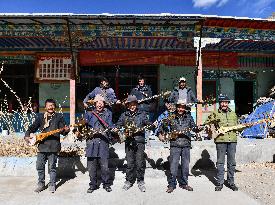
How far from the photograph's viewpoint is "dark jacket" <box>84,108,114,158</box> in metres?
6.06

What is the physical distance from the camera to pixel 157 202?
18.4 feet

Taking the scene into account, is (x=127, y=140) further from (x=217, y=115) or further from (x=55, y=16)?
(x=55, y=16)

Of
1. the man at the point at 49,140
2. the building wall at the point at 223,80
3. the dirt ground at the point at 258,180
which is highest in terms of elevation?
the building wall at the point at 223,80

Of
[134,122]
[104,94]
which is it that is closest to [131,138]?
[134,122]

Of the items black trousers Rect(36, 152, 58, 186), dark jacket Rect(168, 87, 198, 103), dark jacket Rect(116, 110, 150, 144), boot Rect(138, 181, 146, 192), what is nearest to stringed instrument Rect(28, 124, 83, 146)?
black trousers Rect(36, 152, 58, 186)

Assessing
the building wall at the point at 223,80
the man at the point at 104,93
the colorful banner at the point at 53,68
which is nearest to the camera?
the man at the point at 104,93

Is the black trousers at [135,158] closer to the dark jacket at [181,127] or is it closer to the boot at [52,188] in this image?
the dark jacket at [181,127]

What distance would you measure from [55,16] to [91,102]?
9.52 feet

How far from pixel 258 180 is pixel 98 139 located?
348 centimetres

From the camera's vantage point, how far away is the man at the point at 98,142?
19.9ft

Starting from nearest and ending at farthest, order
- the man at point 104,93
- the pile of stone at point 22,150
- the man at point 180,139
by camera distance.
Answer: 1. the man at point 180,139
2. the pile of stone at point 22,150
3. the man at point 104,93

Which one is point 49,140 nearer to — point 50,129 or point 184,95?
point 50,129

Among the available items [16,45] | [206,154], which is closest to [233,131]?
[206,154]

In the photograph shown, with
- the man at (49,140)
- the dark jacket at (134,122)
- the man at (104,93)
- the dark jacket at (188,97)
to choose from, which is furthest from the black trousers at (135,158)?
the dark jacket at (188,97)
